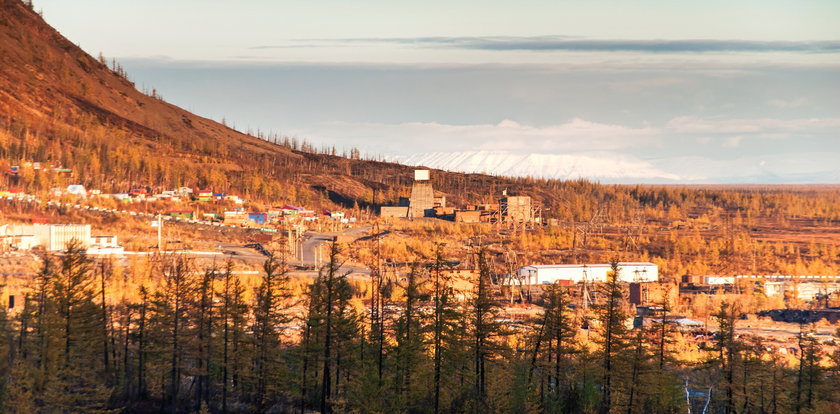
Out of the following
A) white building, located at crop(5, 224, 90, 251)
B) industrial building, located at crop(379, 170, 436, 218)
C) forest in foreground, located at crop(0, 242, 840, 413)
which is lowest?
forest in foreground, located at crop(0, 242, 840, 413)

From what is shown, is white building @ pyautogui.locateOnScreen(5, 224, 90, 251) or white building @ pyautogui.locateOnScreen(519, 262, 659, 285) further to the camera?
white building @ pyautogui.locateOnScreen(5, 224, 90, 251)

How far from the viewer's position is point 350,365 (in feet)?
148

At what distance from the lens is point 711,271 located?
356 ft

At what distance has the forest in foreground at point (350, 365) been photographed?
140 ft

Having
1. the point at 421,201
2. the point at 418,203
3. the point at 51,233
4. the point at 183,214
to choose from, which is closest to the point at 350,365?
the point at 51,233

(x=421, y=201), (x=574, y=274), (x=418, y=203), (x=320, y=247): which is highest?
(x=421, y=201)

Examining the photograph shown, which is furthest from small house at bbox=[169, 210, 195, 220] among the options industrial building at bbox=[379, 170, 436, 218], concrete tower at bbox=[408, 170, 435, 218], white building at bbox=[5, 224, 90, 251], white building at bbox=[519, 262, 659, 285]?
white building at bbox=[519, 262, 659, 285]

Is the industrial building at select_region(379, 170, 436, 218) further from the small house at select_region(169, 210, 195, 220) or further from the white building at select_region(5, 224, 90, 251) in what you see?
the white building at select_region(5, 224, 90, 251)

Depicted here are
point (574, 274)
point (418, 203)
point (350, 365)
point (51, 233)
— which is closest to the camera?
point (350, 365)

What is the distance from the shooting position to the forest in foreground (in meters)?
42.5

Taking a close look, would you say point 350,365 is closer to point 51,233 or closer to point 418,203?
point 51,233

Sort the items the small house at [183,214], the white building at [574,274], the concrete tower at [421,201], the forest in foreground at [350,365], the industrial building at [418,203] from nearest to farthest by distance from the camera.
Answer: the forest in foreground at [350,365]
the white building at [574,274]
the small house at [183,214]
the industrial building at [418,203]
the concrete tower at [421,201]

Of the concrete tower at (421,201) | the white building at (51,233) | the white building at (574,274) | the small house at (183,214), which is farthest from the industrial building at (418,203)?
the white building at (574,274)

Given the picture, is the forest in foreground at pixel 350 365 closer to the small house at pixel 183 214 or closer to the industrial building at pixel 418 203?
the small house at pixel 183 214
